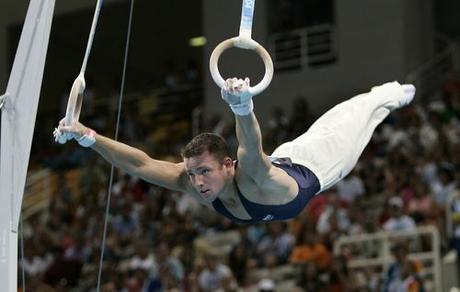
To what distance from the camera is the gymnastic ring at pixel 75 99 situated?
469cm

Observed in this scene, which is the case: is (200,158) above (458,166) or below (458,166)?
below

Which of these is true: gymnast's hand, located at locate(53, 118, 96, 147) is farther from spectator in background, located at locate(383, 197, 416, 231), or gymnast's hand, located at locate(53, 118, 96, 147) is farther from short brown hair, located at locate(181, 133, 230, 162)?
spectator in background, located at locate(383, 197, 416, 231)

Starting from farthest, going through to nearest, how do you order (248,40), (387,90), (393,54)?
(393,54)
(387,90)
(248,40)

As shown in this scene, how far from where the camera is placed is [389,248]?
33.7 feet

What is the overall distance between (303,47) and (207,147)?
36.7 ft

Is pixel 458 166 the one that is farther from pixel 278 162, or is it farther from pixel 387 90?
pixel 278 162

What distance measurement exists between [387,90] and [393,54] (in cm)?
914

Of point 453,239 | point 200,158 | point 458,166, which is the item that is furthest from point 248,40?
point 458,166

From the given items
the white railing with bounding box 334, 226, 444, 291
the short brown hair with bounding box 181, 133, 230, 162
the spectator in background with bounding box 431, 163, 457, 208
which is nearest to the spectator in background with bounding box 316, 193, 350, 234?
the white railing with bounding box 334, 226, 444, 291

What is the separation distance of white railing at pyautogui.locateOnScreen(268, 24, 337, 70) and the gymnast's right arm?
34.9 feet

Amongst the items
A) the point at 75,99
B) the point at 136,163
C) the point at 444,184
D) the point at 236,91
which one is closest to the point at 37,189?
the point at 444,184

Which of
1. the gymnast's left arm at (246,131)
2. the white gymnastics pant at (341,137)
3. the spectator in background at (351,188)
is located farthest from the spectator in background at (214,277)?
the gymnast's left arm at (246,131)

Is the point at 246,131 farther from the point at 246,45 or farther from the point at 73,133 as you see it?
the point at 73,133

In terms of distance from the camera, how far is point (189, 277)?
35.3 ft
